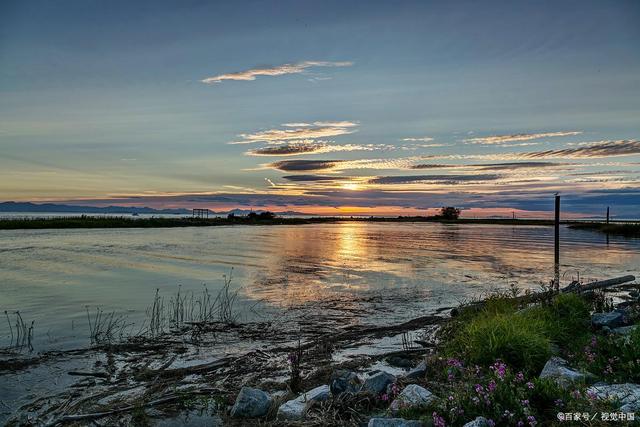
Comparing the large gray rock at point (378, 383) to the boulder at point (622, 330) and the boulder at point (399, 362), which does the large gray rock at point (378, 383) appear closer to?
the boulder at point (399, 362)

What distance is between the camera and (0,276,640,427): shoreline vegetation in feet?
19.4

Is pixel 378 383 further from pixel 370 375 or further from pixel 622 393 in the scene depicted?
pixel 622 393

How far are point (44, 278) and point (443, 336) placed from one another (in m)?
21.3

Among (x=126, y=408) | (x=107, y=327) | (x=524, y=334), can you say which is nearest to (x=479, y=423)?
(x=524, y=334)

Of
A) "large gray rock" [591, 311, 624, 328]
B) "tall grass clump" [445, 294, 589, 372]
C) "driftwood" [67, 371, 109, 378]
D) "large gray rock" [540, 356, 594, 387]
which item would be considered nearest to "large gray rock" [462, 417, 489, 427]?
"large gray rock" [540, 356, 594, 387]

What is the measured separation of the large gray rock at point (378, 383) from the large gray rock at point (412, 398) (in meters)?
0.73

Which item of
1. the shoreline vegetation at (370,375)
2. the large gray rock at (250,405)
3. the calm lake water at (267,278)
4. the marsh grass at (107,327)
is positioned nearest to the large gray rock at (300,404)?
the shoreline vegetation at (370,375)

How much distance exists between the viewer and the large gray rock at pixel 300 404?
6961 mm

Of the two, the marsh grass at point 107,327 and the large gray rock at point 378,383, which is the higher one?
the large gray rock at point 378,383

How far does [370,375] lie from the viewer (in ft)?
30.6

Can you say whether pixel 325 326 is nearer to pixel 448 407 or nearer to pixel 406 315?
pixel 406 315

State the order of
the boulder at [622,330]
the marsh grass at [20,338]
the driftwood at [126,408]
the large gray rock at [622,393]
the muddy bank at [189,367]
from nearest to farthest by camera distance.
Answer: the large gray rock at [622,393] → the driftwood at [126,408] → the muddy bank at [189,367] → the boulder at [622,330] → the marsh grass at [20,338]

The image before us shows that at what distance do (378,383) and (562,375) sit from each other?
9.54ft

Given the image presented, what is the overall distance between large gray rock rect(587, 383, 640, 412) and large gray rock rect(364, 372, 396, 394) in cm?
309
